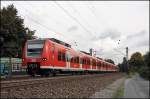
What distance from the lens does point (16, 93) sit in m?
13.4

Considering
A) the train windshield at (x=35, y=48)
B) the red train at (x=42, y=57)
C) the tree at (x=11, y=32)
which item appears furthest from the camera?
the tree at (x=11, y=32)

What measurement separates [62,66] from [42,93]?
48.4 ft

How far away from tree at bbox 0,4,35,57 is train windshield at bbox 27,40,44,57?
22.0 meters

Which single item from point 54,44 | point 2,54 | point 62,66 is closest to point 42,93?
point 54,44

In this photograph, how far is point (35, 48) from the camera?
1014 inches

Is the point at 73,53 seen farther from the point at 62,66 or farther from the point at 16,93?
the point at 16,93

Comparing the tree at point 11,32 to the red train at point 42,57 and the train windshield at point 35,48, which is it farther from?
the train windshield at point 35,48

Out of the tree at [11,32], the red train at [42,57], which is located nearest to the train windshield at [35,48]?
the red train at [42,57]

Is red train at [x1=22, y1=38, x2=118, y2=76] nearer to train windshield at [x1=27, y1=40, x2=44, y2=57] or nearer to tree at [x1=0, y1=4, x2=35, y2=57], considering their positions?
train windshield at [x1=27, y1=40, x2=44, y2=57]

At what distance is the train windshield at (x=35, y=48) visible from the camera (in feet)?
83.8

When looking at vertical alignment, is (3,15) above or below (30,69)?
above

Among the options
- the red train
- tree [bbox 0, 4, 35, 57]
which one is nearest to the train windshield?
the red train

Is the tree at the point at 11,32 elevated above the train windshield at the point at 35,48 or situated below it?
above

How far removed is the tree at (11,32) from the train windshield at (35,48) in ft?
72.2
